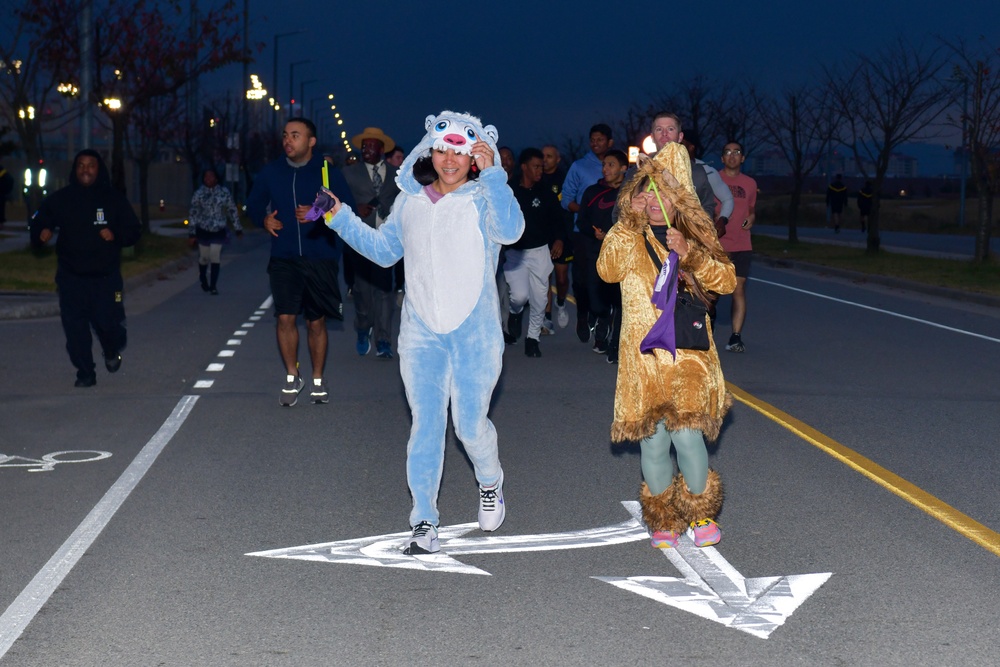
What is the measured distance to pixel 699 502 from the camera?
249 inches

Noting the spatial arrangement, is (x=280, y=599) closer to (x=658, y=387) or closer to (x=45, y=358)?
(x=658, y=387)

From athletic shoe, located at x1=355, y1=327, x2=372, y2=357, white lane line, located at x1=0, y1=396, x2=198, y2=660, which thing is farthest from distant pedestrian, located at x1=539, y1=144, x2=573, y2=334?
white lane line, located at x1=0, y1=396, x2=198, y2=660

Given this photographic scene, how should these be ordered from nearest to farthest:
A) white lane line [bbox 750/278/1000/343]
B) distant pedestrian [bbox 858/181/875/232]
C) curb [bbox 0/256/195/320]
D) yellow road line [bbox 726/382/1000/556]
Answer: yellow road line [bbox 726/382/1000/556], white lane line [bbox 750/278/1000/343], curb [bbox 0/256/195/320], distant pedestrian [bbox 858/181/875/232]

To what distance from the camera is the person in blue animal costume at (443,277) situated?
619cm

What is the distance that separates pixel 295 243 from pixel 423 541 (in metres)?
4.47

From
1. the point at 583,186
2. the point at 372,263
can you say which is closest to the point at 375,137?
the point at 372,263

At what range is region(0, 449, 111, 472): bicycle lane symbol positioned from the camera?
8227 mm

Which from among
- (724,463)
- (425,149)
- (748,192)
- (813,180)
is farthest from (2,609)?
(813,180)

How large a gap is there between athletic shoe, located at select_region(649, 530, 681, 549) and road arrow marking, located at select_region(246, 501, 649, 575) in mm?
161

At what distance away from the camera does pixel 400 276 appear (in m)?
14.1

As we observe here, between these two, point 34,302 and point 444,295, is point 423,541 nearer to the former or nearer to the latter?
point 444,295

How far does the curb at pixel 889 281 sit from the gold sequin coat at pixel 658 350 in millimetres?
14897

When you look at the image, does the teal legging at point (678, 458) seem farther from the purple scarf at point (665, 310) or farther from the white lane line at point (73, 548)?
the white lane line at point (73, 548)

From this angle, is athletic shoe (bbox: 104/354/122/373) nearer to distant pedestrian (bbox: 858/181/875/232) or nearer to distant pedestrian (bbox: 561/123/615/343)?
distant pedestrian (bbox: 561/123/615/343)
